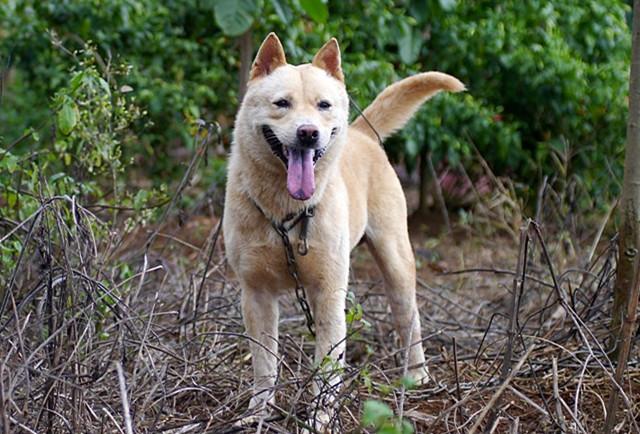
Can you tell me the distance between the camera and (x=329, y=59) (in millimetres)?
4125

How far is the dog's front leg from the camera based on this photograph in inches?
153

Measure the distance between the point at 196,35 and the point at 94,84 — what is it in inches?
106

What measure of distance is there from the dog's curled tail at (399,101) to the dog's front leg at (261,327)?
1050mm

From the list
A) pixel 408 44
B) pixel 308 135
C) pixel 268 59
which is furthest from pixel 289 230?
pixel 408 44

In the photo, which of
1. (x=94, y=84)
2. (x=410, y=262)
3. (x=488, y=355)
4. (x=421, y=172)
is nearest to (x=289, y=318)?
(x=410, y=262)

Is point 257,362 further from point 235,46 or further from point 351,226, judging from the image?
point 235,46

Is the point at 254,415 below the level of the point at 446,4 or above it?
below

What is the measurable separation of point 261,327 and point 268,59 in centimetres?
109

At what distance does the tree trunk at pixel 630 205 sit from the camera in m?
3.72

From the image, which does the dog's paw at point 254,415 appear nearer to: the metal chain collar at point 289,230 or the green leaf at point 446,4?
the metal chain collar at point 289,230

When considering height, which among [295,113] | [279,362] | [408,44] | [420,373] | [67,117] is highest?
[295,113]

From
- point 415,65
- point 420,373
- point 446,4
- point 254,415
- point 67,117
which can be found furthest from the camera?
point 415,65

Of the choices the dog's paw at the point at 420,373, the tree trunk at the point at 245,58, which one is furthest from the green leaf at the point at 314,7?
the tree trunk at the point at 245,58

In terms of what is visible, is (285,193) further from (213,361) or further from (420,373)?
(420,373)
